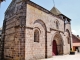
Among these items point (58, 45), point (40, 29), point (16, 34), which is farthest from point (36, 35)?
point (58, 45)

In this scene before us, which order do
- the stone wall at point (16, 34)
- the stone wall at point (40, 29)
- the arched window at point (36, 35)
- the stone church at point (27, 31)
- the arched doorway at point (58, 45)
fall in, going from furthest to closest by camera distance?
1. the arched doorway at point (58, 45)
2. the arched window at point (36, 35)
3. the stone wall at point (40, 29)
4. the stone church at point (27, 31)
5. the stone wall at point (16, 34)

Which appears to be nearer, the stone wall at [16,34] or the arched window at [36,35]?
the stone wall at [16,34]

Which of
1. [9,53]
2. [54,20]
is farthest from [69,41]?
[9,53]

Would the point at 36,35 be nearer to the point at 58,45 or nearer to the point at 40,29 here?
the point at 40,29

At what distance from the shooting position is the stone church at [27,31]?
36.0 feet

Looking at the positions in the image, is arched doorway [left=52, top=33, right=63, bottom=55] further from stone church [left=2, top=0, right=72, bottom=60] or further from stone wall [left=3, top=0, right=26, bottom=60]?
stone wall [left=3, top=0, right=26, bottom=60]

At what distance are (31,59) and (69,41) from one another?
12.3m

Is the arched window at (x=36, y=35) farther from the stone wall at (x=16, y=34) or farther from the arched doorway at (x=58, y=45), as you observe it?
the arched doorway at (x=58, y=45)

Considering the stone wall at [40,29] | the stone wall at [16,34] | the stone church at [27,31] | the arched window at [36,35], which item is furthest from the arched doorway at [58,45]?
the stone wall at [16,34]

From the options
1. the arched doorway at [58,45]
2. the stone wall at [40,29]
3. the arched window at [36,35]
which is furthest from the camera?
the arched doorway at [58,45]

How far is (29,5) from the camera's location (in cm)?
1201

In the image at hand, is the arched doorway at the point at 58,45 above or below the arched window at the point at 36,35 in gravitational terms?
below

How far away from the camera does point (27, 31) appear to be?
36.8ft

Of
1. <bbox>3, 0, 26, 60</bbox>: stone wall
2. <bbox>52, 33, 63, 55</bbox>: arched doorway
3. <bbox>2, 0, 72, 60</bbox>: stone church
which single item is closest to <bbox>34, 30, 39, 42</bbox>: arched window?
<bbox>2, 0, 72, 60</bbox>: stone church
